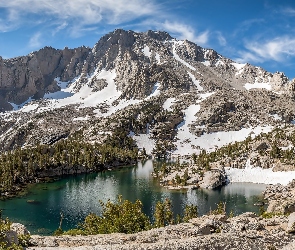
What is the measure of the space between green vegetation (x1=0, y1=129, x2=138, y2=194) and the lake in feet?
29.6

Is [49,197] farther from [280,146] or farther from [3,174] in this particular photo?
[280,146]

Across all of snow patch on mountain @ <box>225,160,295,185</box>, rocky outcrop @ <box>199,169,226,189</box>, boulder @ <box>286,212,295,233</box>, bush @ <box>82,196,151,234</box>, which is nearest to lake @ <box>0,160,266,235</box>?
rocky outcrop @ <box>199,169,226,189</box>

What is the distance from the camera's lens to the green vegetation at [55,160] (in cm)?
13469

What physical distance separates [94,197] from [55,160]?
2113 inches

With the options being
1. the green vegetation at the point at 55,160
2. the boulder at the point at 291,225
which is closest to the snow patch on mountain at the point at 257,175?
the green vegetation at the point at 55,160

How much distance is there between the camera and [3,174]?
127m

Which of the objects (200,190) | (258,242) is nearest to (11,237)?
(258,242)

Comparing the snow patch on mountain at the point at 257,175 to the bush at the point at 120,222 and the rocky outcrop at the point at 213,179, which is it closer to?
the rocky outcrop at the point at 213,179

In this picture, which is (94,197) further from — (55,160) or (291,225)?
(291,225)

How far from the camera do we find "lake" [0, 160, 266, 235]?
88.1m

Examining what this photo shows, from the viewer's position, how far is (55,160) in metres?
156

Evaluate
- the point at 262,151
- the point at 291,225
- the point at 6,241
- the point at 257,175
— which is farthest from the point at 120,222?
the point at 262,151

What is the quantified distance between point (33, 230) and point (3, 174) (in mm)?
57958

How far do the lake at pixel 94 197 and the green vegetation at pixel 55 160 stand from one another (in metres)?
9.01
